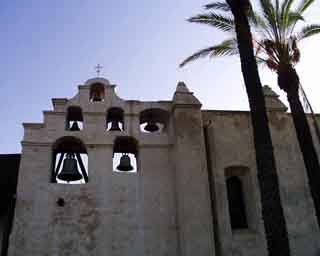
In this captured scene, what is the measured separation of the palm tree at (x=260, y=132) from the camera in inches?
361

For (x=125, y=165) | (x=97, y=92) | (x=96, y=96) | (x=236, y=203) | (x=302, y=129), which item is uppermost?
(x=97, y=92)

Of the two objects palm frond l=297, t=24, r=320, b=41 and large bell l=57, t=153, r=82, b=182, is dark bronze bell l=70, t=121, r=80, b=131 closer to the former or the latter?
large bell l=57, t=153, r=82, b=182

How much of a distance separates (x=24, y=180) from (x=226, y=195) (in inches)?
289

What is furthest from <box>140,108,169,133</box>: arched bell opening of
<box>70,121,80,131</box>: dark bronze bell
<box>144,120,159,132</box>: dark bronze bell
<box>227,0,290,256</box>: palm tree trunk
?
<box>227,0,290,256</box>: palm tree trunk

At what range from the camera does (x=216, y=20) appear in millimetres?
13516

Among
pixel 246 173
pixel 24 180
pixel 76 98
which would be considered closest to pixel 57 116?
pixel 76 98

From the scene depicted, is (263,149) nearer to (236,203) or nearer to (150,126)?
(236,203)

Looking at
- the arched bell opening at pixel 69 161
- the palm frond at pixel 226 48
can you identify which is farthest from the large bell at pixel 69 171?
the palm frond at pixel 226 48

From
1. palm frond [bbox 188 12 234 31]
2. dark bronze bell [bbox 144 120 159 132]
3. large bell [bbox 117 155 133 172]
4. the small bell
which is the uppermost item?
palm frond [bbox 188 12 234 31]

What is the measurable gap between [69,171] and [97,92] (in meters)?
3.95

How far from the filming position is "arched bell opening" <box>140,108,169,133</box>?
15.6 meters

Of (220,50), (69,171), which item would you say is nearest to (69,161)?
(69,171)

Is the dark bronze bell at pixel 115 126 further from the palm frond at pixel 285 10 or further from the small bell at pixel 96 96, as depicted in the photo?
the palm frond at pixel 285 10

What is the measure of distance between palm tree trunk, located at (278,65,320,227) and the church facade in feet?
7.87
